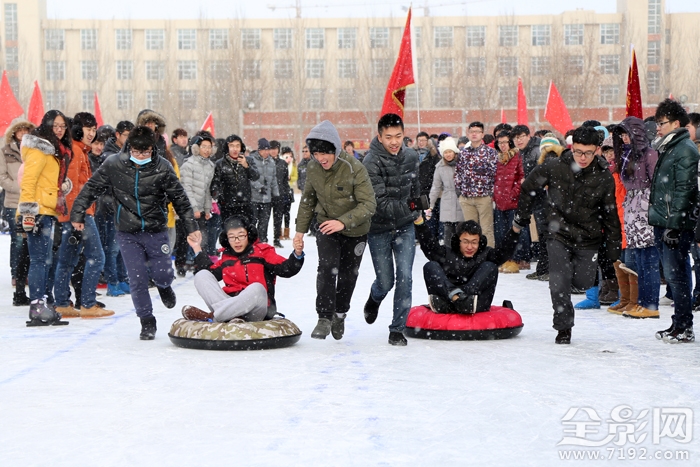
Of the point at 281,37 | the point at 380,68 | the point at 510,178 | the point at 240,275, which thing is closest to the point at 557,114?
the point at 510,178

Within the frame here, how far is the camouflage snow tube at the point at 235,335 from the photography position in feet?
23.6

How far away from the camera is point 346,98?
62562 mm

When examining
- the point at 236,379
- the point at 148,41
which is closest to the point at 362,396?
the point at 236,379

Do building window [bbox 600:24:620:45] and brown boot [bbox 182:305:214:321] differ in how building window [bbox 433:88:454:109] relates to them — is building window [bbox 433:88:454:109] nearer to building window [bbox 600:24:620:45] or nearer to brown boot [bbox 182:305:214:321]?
building window [bbox 600:24:620:45]

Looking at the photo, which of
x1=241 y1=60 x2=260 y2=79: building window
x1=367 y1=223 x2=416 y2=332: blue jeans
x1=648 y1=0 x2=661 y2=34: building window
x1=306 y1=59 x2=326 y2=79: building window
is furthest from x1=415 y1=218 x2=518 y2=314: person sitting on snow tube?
x1=648 y1=0 x2=661 y2=34: building window

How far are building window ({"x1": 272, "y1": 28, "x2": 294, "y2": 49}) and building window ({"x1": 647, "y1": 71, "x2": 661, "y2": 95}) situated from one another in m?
24.3

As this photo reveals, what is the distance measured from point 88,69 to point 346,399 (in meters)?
61.6

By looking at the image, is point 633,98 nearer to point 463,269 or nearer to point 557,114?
point 463,269

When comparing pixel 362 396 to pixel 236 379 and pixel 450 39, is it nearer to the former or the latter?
pixel 236 379

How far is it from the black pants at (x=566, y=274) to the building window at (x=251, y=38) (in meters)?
55.4

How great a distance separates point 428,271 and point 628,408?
2.92 meters

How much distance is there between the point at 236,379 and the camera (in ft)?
20.1

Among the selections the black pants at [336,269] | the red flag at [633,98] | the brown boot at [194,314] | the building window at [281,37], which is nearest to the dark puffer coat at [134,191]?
the brown boot at [194,314]

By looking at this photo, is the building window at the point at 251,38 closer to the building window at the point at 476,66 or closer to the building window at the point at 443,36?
the building window at the point at 443,36
